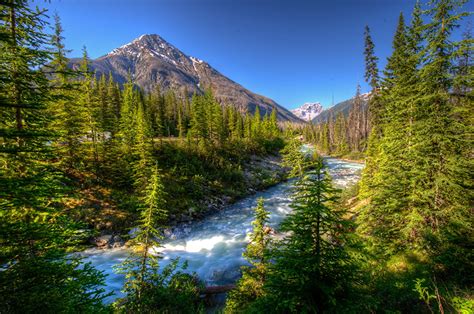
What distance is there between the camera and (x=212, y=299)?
11289 mm

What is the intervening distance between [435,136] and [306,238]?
848 cm

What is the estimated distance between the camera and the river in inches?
574

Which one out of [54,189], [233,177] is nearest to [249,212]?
[233,177]

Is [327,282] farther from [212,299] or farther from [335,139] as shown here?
[335,139]

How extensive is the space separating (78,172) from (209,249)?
58.8 ft

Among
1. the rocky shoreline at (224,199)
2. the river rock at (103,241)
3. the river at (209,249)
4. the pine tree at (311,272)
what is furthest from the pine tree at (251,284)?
the river rock at (103,241)

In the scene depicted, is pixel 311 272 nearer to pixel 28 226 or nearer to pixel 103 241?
pixel 28 226

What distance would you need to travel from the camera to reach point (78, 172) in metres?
23.3

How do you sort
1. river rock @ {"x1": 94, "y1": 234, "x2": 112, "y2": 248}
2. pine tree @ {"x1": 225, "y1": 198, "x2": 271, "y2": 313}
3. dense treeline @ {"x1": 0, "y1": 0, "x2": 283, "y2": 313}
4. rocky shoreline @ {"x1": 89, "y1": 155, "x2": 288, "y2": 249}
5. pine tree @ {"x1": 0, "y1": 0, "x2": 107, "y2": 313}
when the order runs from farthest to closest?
rocky shoreline @ {"x1": 89, "y1": 155, "x2": 288, "y2": 249} < river rock @ {"x1": 94, "y1": 234, "x2": 112, "y2": 248} < pine tree @ {"x1": 225, "y1": 198, "x2": 271, "y2": 313} < dense treeline @ {"x1": 0, "y1": 0, "x2": 283, "y2": 313} < pine tree @ {"x1": 0, "y1": 0, "x2": 107, "y2": 313}

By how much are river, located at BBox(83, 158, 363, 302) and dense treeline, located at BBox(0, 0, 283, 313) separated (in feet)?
5.54

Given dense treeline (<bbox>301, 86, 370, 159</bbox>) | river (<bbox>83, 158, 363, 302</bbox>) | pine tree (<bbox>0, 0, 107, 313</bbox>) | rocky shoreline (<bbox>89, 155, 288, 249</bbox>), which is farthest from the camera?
dense treeline (<bbox>301, 86, 370, 159</bbox>)

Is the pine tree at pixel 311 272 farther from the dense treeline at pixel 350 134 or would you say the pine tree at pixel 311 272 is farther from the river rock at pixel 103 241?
the dense treeline at pixel 350 134

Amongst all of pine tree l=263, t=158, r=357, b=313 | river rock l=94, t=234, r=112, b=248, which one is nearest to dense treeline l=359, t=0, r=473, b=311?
pine tree l=263, t=158, r=357, b=313

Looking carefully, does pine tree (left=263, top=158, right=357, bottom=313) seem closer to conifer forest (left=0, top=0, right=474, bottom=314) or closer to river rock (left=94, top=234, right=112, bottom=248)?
conifer forest (left=0, top=0, right=474, bottom=314)
